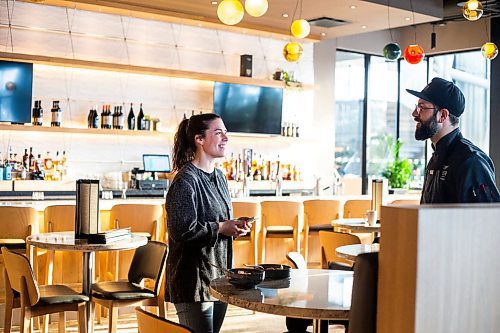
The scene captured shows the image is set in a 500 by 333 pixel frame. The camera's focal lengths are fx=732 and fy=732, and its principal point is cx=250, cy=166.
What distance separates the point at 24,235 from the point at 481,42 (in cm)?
775

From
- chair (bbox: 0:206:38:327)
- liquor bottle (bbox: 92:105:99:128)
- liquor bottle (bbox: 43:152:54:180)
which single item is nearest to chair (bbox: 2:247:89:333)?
chair (bbox: 0:206:38:327)

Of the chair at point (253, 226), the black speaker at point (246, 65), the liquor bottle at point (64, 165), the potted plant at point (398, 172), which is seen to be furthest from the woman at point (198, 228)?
the potted plant at point (398, 172)

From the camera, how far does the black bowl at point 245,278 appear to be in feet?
9.07

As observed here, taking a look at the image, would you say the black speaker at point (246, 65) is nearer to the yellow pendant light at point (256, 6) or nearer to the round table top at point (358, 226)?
the yellow pendant light at point (256, 6)

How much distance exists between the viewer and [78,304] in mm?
4363

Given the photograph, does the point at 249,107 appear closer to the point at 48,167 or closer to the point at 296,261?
the point at 48,167

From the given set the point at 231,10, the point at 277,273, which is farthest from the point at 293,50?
the point at 277,273

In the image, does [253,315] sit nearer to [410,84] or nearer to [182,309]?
[182,309]

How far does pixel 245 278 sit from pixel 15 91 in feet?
19.2

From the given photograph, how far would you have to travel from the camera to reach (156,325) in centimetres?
229

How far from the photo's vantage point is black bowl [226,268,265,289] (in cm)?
276

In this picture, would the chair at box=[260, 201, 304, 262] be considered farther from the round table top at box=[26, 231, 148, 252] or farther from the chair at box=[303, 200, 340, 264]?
the round table top at box=[26, 231, 148, 252]

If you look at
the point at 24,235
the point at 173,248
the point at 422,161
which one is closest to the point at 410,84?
the point at 422,161

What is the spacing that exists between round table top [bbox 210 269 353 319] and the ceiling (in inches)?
214
